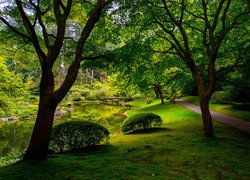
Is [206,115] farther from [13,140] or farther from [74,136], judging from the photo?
[13,140]

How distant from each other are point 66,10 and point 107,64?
2473mm

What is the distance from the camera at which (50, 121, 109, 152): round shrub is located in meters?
8.84

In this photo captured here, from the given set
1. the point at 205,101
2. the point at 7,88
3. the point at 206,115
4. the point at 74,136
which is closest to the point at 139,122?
the point at 206,115

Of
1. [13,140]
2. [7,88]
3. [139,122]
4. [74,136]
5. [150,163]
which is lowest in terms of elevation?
[13,140]

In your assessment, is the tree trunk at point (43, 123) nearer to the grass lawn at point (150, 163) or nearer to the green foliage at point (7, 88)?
the grass lawn at point (150, 163)

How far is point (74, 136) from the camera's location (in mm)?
8969

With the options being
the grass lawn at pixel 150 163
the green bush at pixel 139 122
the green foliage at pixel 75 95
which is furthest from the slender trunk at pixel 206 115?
the green foliage at pixel 75 95

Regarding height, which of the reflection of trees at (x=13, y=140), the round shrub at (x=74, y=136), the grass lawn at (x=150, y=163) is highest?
the round shrub at (x=74, y=136)

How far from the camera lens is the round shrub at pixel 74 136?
8.84m

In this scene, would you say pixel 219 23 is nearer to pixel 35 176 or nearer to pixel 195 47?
pixel 195 47

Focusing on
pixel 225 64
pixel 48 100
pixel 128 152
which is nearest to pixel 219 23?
pixel 225 64

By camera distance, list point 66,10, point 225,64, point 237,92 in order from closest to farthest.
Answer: point 66,10, point 225,64, point 237,92

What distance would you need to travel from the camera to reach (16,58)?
11266 millimetres

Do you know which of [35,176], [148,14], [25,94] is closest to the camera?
[35,176]
